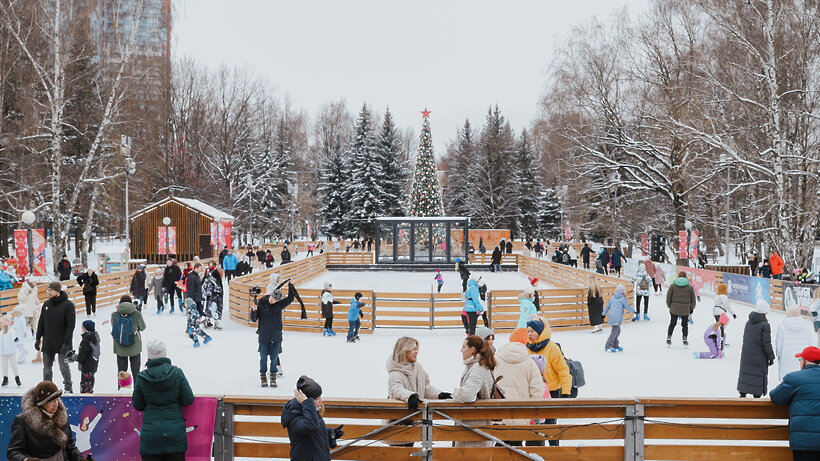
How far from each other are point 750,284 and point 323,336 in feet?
43.9

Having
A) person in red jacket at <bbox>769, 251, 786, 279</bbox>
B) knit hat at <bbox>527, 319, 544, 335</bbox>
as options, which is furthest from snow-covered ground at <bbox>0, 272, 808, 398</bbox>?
person in red jacket at <bbox>769, 251, 786, 279</bbox>

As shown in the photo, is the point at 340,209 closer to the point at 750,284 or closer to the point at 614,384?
the point at 750,284

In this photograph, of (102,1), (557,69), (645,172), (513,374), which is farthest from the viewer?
(557,69)

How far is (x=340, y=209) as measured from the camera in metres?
58.5

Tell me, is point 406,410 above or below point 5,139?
below

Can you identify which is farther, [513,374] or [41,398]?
[513,374]

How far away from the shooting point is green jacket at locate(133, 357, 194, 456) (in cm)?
457

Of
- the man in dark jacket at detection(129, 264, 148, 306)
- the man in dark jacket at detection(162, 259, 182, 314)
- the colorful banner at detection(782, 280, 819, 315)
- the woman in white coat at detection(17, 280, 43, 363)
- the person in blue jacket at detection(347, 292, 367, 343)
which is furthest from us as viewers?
the man in dark jacket at detection(162, 259, 182, 314)

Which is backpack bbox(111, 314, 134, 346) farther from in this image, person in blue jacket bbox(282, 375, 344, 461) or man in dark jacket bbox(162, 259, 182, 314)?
man in dark jacket bbox(162, 259, 182, 314)

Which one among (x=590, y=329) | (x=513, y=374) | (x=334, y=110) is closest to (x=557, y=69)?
(x=590, y=329)

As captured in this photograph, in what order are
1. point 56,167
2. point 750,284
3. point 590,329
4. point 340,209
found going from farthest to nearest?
point 340,209 < point 56,167 < point 750,284 < point 590,329

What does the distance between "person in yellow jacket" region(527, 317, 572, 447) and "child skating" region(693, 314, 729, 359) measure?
21.3 ft

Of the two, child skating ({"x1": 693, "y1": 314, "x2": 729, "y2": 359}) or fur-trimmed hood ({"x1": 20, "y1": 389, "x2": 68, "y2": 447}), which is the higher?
fur-trimmed hood ({"x1": 20, "y1": 389, "x2": 68, "y2": 447})

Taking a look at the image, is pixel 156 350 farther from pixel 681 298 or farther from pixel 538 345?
pixel 681 298
